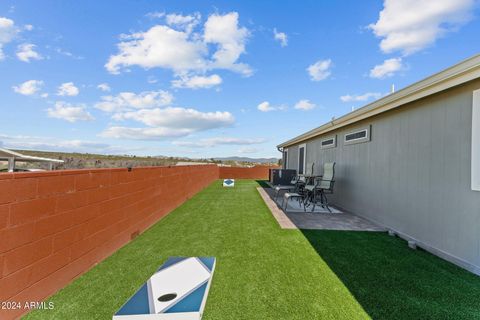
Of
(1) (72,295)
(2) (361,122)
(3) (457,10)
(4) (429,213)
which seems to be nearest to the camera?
(1) (72,295)

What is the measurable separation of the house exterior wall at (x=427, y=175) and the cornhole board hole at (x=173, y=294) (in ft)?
9.91

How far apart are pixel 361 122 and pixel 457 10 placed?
2.54 metres

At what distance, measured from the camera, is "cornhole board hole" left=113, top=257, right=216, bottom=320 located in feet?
5.71

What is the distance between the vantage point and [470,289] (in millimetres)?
2295

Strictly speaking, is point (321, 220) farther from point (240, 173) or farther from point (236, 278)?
point (240, 173)

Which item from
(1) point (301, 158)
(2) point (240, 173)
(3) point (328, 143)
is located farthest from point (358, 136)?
(2) point (240, 173)

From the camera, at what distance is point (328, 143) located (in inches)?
291

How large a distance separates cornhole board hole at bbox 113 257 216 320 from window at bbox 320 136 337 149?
17.8ft

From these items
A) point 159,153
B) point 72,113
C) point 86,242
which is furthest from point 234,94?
point 159,153

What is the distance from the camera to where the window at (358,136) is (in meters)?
5.15

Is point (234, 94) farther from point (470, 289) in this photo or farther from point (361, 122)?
point (470, 289)

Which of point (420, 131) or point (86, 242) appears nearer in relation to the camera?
point (86, 242)

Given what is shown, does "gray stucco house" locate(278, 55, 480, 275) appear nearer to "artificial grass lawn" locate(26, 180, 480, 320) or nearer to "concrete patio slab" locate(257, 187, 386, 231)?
"concrete patio slab" locate(257, 187, 386, 231)

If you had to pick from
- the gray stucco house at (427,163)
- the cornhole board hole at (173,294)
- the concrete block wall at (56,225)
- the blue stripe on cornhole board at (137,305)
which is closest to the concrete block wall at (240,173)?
the gray stucco house at (427,163)
